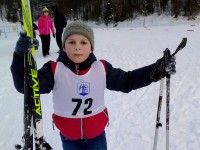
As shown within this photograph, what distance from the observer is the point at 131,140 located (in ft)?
13.2

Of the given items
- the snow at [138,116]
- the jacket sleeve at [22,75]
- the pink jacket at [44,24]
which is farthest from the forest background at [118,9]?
the jacket sleeve at [22,75]

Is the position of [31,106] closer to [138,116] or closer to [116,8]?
[138,116]

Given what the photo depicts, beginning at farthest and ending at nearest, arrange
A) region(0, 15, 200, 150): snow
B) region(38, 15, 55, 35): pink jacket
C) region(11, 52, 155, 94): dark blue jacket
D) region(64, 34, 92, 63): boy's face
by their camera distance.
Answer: region(38, 15, 55, 35): pink jacket
region(0, 15, 200, 150): snow
region(64, 34, 92, 63): boy's face
region(11, 52, 155, 94): dark blue jacket

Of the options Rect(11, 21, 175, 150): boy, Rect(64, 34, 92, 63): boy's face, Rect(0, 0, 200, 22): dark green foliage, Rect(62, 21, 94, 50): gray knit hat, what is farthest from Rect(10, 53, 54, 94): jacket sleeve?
Rect(0, 0, 200, 22): dark green foliage

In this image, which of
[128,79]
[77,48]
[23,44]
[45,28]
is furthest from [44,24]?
[23,44]

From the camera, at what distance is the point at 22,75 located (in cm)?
212

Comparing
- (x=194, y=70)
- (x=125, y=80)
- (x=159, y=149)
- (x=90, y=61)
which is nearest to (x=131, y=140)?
(x=159, y=149)

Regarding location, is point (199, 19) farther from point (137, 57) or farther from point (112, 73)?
point (112, 73)

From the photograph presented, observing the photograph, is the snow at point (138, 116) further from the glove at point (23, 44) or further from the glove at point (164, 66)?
the glove at point (23, 44)

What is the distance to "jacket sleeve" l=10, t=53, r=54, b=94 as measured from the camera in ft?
6.70

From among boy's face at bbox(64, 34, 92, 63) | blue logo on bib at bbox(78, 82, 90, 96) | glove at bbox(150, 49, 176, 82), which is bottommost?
blue logo on bib at bbox(78, 82, 90, 96)

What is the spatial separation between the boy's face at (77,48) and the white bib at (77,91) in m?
0.11

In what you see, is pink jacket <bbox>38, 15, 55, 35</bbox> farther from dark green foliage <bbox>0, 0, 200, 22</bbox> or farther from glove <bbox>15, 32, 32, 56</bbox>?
dark green foliage <bbox>0, 0, 200, 22</bbox>

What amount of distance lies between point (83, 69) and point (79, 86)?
0.14 meters
